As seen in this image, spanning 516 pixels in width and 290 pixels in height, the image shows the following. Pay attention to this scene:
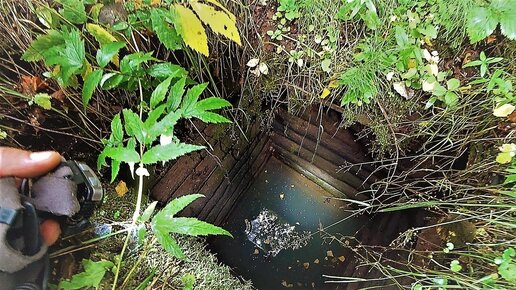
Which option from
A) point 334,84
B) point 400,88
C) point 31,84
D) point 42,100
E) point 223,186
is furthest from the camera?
point 223,186

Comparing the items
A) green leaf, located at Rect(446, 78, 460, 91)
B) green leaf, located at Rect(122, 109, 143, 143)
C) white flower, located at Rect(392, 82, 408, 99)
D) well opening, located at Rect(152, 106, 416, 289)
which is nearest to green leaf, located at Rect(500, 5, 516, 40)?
green leaf, located at Rect(446, 78, 460, 91)

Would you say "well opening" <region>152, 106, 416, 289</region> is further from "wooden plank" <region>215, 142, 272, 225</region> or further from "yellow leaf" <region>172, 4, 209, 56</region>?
"yellow leaf" <region>172, 4, 209, 56</region>

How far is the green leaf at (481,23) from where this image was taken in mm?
1350

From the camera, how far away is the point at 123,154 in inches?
46.1

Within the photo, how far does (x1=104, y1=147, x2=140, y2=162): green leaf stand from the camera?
116 cm

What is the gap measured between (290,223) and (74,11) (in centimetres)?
158

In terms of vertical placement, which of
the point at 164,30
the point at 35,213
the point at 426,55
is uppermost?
the point at 426,55

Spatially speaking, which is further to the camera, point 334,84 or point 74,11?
point 334,84

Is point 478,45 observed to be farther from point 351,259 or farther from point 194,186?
point 194,186

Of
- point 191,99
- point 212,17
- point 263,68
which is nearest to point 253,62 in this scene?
point 263,68

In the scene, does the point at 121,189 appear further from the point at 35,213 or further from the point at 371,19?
the point at 371,19

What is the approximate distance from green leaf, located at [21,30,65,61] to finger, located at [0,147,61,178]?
0.32m

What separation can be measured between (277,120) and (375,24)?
84 centimetres

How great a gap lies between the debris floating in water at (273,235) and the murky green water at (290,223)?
0.02 metres
